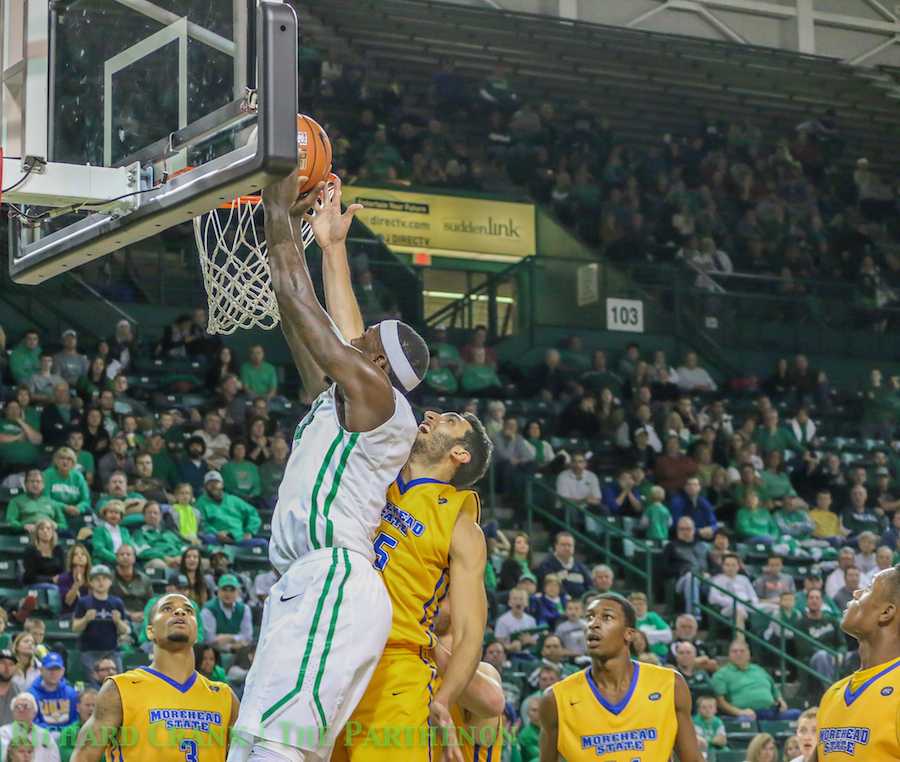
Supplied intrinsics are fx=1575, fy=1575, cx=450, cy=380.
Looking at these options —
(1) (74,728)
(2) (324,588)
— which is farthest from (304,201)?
(1) (74,728)

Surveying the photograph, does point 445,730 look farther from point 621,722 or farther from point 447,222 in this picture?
point 447,222

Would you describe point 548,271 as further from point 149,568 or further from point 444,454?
point 444,454

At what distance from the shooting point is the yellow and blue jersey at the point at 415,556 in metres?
5.58

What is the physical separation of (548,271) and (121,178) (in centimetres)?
1287

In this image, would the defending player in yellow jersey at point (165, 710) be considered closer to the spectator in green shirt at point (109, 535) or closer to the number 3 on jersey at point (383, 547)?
the number 3 on jersey at point (383, 547)

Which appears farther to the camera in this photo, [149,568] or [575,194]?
[575,194]

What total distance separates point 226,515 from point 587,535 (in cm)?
415

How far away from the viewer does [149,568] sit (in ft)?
39.4

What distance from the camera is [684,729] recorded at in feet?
21.9

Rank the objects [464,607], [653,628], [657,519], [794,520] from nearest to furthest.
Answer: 1. [464,607]
2. [653,628]
3. [657,519]
4. [794,520]

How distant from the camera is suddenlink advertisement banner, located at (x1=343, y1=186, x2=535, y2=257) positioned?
63.1ft

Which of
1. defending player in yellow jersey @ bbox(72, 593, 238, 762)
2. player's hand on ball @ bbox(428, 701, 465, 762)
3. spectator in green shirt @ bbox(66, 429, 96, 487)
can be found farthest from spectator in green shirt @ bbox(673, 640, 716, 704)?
player's hand on ball @ bbox(428, 701, 465, 762)

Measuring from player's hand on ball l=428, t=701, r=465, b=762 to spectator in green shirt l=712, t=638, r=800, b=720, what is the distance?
791 cm

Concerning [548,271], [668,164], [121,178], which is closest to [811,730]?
[121,178]
